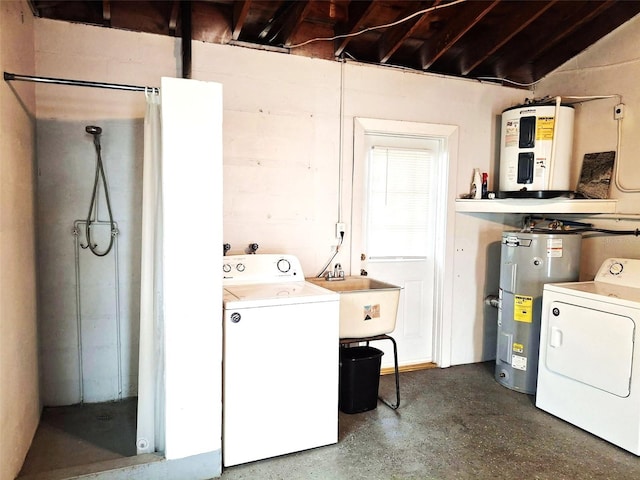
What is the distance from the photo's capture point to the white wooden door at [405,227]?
3480mm

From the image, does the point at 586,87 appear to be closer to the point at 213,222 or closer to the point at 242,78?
the point at 242,78

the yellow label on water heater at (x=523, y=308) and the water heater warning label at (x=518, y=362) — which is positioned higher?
the yellow label on water heater at (x=523, y=308)

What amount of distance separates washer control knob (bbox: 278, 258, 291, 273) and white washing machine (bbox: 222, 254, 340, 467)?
0.32 metres

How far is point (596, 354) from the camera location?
2.60 metres

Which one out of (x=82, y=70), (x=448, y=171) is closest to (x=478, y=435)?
(x=448, y=171)

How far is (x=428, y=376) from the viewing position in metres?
3.50

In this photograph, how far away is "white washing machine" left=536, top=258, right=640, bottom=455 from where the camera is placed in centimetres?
245

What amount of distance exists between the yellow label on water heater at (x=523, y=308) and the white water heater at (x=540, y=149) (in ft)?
2.44

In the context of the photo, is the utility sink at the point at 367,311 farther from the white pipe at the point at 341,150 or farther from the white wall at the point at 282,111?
the white pipe at the point at 341,150

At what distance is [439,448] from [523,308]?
128 cm

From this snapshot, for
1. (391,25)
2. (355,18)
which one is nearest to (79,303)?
(355,18)

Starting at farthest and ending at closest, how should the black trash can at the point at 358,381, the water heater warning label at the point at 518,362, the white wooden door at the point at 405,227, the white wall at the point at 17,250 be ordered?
the white wooden door at the point at 405,227 → the water heater warning label at the point at 518,362 → the black trash can at the point at 358,381 → the white wall at the point at 17,250

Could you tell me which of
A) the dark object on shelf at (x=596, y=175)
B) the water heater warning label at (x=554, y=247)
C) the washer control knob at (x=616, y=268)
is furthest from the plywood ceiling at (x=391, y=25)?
the washer control knob at (x=616, y=268)

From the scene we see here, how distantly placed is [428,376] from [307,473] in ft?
5.15
